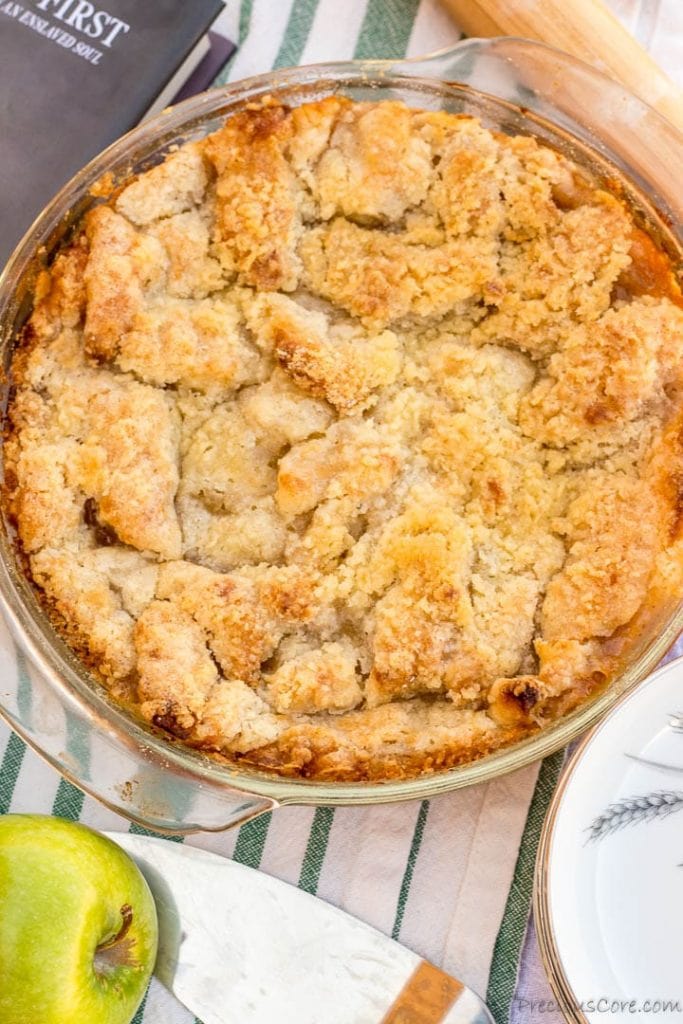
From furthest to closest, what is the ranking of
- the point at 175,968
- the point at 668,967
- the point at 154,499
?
1. the point at 175,968
2. the point at 668,967
3. the point at 154,499

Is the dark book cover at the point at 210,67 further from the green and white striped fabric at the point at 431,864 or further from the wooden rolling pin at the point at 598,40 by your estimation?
the green and white striped fabric at the point at 431,864

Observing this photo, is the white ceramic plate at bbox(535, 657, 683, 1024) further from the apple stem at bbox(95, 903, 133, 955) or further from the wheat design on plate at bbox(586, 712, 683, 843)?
the apple stem at bbox(95, 903, 133, 955)

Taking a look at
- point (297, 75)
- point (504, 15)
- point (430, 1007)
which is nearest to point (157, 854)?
point (430, 1007)

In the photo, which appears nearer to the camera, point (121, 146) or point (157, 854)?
point (121, 146)

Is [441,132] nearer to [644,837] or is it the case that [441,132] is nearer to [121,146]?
[121,146]

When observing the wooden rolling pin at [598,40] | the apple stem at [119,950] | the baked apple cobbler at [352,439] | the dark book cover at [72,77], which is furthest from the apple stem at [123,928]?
the wooden rolling pin at [598,40]

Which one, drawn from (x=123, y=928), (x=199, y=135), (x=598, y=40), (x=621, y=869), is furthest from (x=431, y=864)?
(x=598, y=40)

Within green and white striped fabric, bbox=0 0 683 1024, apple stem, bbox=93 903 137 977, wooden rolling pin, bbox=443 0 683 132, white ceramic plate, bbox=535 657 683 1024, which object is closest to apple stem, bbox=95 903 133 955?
apple stem, bbox=93 903 137 977

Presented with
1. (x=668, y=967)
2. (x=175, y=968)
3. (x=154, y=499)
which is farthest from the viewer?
(x=175, y=968)
